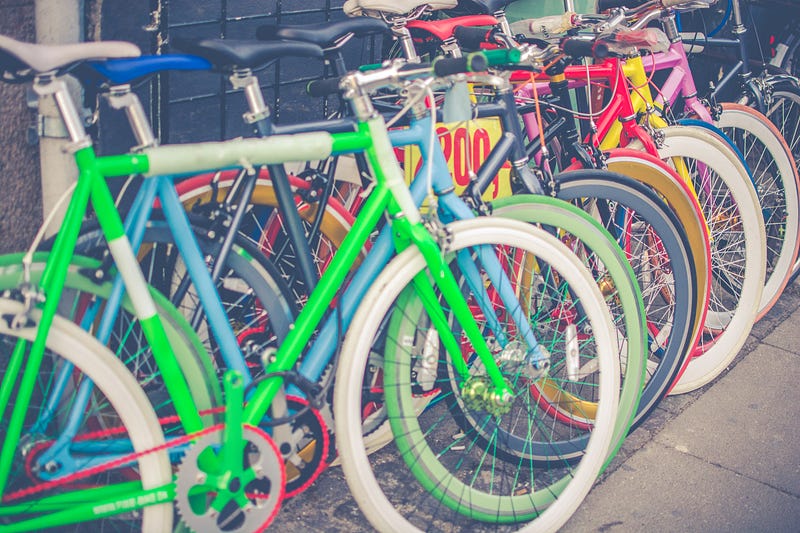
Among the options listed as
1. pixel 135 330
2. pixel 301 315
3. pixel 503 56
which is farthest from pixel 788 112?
pixel 135 330

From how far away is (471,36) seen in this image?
10.2 ft

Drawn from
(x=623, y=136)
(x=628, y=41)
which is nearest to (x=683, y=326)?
(x=623, y=136)

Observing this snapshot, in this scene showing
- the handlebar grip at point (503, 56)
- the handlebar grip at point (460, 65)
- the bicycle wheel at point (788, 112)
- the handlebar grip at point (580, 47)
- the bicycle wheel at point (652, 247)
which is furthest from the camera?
the bicycle wheel at point (788, 112)

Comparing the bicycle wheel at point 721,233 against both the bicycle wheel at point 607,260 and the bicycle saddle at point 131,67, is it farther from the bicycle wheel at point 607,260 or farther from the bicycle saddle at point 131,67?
the bicycle saddle at point 131,67

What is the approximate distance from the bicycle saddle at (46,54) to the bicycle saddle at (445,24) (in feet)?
4.39

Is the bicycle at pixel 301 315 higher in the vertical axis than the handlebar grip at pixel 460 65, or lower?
lower

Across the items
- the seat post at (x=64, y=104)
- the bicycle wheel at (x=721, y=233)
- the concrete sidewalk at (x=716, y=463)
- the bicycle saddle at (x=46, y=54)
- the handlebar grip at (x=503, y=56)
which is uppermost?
the bicycle saddle at (x=46, y=54)

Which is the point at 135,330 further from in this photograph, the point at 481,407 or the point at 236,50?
the point at 481,407

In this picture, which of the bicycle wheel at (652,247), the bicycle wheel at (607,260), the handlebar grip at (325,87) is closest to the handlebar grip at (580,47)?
the bicycle wheel at (652,247)

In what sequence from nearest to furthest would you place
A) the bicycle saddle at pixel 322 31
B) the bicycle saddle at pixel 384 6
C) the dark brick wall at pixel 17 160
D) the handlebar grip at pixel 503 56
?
1. the handlebar grip at pixel 503 56
2. the bicycle saddle at pixel 322 31
3. the dark brick wall at pixel 17 160
4. the bicycle saddle at pixel 384 6

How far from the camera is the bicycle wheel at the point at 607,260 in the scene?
9.71ft

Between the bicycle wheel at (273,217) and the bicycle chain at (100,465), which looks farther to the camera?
the bicycle wheel at (273,217)

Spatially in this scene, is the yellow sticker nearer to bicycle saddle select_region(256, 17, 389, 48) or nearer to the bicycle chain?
bicycle saddle select_region(256, 17, 389, 48)

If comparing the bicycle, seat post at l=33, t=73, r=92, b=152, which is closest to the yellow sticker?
the bicycle
